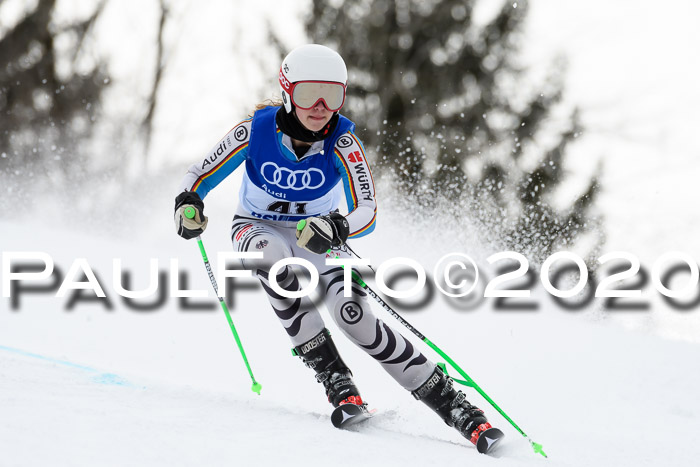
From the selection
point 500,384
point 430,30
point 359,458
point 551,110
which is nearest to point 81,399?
point 359,458

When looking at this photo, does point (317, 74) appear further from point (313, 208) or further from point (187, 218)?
point (187, 218)

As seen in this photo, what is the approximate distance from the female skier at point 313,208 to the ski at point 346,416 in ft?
0.51

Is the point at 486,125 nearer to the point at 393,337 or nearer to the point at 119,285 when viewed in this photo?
the point at 119,285

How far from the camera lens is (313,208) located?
144 inches

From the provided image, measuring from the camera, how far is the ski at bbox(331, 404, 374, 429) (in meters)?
3.11

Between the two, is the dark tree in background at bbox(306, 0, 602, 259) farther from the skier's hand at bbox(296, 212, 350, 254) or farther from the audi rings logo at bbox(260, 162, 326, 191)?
the skier's hand at bbox(296, 212, 350, 254)

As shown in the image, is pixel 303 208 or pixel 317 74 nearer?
pixel 317 74

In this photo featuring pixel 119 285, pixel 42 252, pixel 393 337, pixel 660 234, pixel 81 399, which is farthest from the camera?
pixel 660 234

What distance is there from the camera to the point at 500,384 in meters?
5.26

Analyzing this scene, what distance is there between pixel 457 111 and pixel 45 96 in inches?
416

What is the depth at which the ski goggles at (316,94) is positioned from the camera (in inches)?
128

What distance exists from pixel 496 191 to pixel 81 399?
1210 cm

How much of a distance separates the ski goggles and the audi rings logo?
0.33m

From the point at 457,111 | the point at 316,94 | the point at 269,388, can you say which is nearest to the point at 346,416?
the point at 316,94
